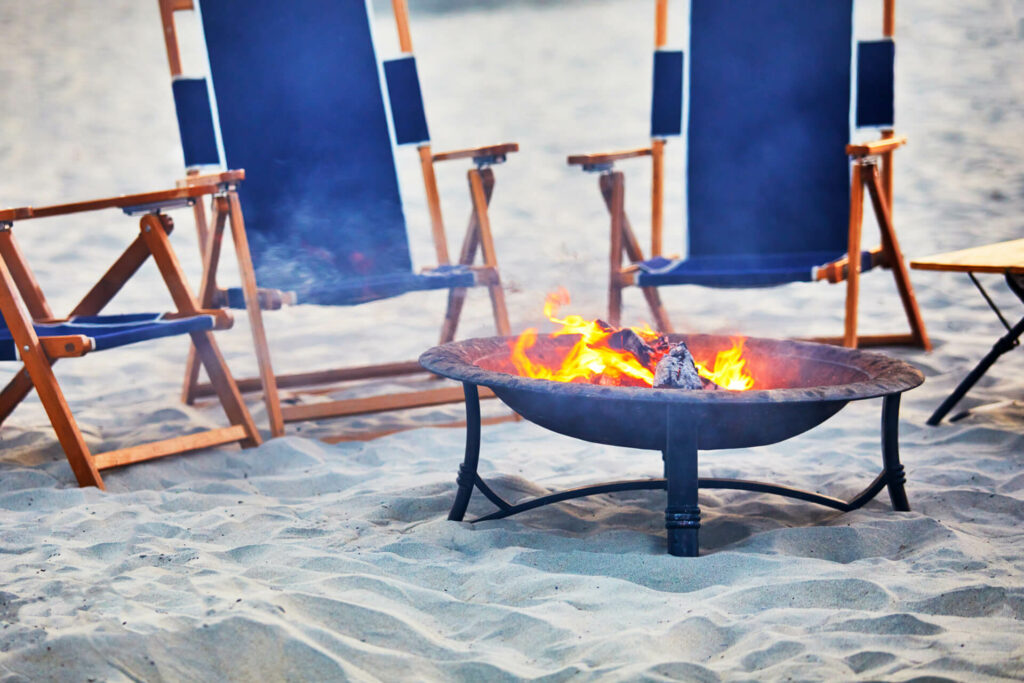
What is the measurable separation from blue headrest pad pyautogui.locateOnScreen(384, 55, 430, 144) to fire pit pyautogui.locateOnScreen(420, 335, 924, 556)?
130 cm

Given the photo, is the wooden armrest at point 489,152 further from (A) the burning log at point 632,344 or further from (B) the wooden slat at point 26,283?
(B) the wooden slat at point 26,283

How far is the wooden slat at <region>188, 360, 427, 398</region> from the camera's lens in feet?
11.1

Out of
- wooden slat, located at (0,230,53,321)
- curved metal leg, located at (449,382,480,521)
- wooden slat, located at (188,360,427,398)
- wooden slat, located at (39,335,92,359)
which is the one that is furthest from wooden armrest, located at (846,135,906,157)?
wooden slat, located at (0,230,53,321)

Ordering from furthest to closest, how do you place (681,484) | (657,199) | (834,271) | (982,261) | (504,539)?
(657,199) < (834,271) < (982,261) < (504,539) < (681,484)

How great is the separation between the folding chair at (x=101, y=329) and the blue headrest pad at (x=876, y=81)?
2.10 m

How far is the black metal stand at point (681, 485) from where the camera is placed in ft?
5.82

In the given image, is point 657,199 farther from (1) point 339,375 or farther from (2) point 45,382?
(2) point 45,382

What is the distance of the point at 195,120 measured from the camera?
123 inches

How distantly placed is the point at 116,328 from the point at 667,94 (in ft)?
6.38

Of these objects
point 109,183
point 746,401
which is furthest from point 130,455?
point 109,183

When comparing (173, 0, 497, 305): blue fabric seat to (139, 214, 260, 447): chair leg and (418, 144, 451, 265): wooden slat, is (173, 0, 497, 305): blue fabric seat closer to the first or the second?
(418, 144, 451, 265): wooden slat

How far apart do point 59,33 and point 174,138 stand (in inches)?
91.0

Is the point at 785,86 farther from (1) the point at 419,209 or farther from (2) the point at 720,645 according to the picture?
(1) the point at 419,209

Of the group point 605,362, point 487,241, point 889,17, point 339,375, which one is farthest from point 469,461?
point 889,17
